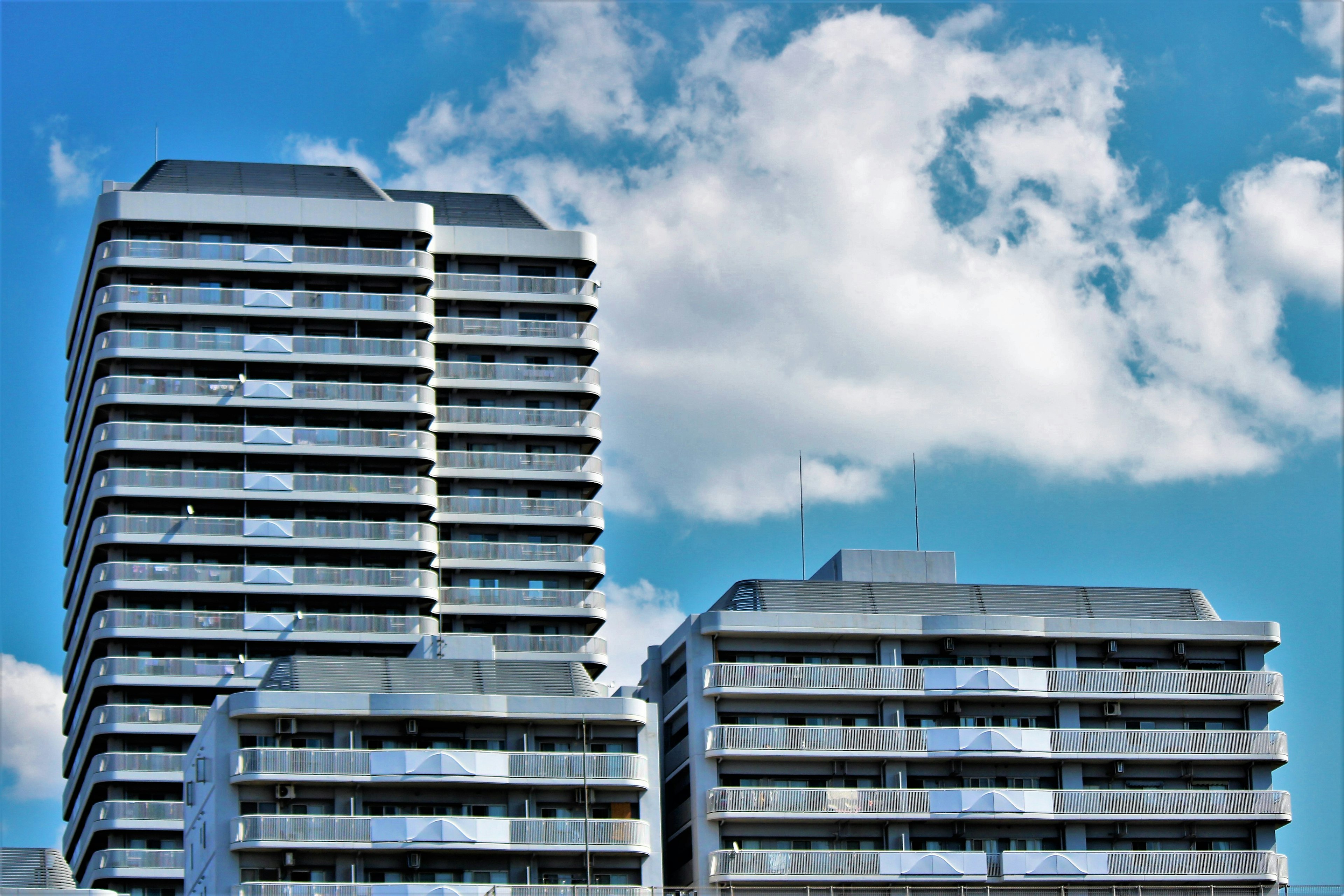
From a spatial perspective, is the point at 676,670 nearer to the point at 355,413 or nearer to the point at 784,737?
the point at 784,737

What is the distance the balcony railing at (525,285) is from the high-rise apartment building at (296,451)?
0.13 meters

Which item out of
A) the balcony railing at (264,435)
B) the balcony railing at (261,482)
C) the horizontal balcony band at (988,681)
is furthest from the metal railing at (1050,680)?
the balcony railing at (264,435)

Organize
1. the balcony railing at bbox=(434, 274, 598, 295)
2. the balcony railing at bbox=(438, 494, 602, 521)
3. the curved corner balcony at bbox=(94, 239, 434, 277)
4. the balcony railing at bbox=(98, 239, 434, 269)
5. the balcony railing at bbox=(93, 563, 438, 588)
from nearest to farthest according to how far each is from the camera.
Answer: the balcony railing at bbox=(93, 563, 438, 588)
the curved corner balcony at bbox=(94, 239, 434, 277)
the balcony railing at bbox=(98, 239, 434, 269)
the balcony railing at bbox=(438, 494, 602, 521)
the balcony railing at bbox=(434, 274, 598, 295)

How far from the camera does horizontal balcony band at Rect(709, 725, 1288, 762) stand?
104 metres

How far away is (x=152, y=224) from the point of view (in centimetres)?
12756

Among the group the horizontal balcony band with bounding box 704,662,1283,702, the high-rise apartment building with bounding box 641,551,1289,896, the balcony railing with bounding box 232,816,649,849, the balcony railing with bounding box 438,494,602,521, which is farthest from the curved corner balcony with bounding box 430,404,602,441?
the balcony railing with bounding box 232,816,649,849

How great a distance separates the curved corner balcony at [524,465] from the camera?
13025 centimetres

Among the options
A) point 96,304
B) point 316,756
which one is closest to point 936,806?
point 316,756

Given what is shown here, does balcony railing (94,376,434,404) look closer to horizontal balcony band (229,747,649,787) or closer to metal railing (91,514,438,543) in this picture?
metal railing (91,514,438,543)

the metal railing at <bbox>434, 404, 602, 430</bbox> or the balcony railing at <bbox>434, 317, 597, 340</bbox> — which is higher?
the balcony railing at <bbox>434, 317, 597, 340</bbox>

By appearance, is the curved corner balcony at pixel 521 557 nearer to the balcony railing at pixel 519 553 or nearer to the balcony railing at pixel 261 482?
the balcony railing at pixel 519 553

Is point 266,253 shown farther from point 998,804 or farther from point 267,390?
point 998,804

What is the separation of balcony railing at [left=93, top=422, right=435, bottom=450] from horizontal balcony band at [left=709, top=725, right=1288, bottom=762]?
99.6ft

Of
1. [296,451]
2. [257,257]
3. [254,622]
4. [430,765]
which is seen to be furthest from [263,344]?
[430,765]
